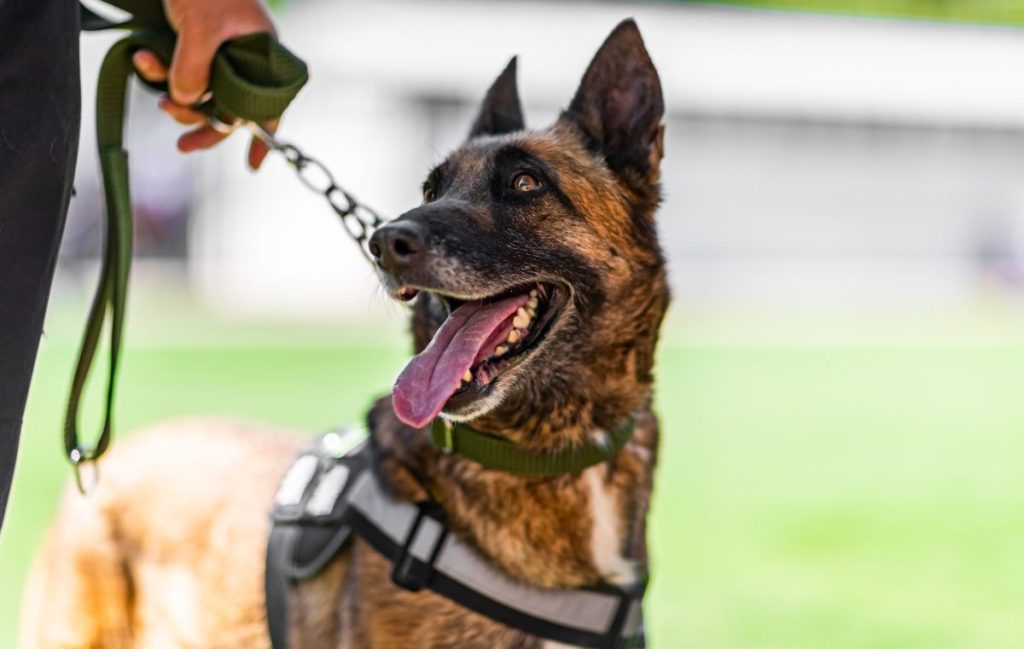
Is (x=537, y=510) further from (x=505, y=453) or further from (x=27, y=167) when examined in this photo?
(x=27, y=167)

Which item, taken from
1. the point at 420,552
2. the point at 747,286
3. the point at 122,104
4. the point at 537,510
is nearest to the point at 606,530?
the point at 537,510

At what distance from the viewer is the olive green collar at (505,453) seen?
2.38m

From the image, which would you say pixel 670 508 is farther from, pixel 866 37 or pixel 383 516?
pixel 866 37

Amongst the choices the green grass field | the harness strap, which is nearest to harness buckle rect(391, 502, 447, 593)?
the harness strap

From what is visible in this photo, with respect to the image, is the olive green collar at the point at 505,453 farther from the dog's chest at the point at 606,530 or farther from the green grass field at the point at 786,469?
the green grass field at the point at 786,469

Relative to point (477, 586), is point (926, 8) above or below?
below

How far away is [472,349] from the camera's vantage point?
2.32 metres

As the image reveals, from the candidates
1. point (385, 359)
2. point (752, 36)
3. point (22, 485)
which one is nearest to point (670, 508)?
point (22, 485)

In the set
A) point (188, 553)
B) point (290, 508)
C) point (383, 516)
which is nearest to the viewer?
point (383, 516)

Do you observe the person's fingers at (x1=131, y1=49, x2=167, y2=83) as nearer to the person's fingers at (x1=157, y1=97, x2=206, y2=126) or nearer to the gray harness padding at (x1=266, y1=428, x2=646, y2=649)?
the person's fingers at (x1=157, y1=97, x2=206, y2=126)

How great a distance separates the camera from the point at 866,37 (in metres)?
25.3

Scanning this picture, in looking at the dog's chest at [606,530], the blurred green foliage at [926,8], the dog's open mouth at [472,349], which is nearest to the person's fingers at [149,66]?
the dog's open mouth at [472,349]

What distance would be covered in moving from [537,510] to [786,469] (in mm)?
5556

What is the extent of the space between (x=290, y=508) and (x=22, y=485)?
4.89 meters
